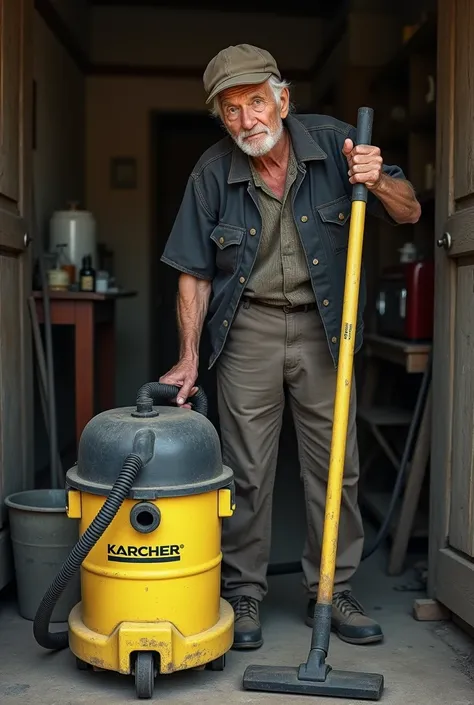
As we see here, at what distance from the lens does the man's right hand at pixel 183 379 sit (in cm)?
253

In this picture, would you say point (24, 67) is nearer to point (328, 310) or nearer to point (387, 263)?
point (328, 310)

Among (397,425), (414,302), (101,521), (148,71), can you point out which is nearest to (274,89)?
(101,521)

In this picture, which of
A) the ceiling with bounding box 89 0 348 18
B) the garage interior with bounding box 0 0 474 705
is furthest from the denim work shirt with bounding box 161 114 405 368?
the ceiling with bounding box 89 0 348 18

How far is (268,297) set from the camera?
267 cm

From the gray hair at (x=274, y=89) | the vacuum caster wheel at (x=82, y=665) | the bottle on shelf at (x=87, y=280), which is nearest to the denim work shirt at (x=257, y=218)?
the gray hair at (x=274, y=89)

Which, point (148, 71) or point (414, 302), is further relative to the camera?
point (148, 71)

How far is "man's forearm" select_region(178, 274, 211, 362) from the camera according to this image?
2.71 metres

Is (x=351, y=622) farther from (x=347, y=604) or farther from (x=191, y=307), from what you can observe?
(x=191, y=307)

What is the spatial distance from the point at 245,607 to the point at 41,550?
638mm

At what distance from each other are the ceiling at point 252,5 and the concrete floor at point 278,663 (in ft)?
15.6

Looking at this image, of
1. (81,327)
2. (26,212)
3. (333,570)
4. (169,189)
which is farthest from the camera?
(169,189)

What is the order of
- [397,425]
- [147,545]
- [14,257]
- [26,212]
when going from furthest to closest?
1. [397,425]
2. [26,212]
3. [14,257]
4. [147,545]

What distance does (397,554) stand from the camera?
3.33 meters

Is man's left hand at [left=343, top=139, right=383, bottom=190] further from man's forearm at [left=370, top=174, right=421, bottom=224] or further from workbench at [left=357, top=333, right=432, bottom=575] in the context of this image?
workbench at [left=357, top=333, right=432, bottom=575]
